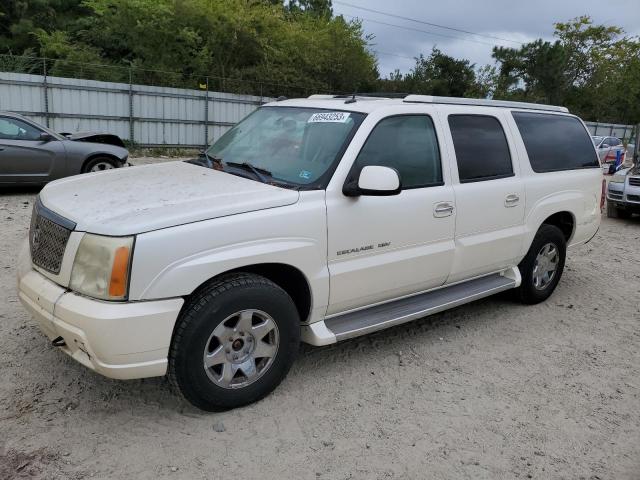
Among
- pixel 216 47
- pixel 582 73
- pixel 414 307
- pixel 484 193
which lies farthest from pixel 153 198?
pixel 582 73

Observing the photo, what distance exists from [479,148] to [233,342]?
261cm

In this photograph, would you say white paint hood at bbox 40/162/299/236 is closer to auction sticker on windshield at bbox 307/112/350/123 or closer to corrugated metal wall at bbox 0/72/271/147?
auction sticker on windshield at bbox 307/112/350/123

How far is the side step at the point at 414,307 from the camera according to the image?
3709mm

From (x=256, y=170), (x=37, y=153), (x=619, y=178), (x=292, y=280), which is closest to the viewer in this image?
(x=292, y=280)

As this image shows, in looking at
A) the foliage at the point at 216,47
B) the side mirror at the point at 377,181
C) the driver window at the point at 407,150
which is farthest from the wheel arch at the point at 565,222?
the foliage at the point at 216,47

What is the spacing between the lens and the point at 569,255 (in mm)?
7633

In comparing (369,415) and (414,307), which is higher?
(414,307)

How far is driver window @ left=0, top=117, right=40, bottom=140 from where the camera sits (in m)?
9.34

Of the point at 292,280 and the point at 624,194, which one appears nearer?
the point at 292,280

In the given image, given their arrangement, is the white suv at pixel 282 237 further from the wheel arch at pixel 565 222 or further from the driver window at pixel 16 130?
the driver window at pixel 16 130

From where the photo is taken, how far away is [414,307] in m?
4.12

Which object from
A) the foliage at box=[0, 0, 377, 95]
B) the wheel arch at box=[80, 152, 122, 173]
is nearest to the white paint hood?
the wheel arch at box=[80, 152, 122, 173]

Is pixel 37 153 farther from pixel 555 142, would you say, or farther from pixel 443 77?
pixel 443 77

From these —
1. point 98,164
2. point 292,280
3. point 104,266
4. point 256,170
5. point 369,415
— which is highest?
point 256,170
